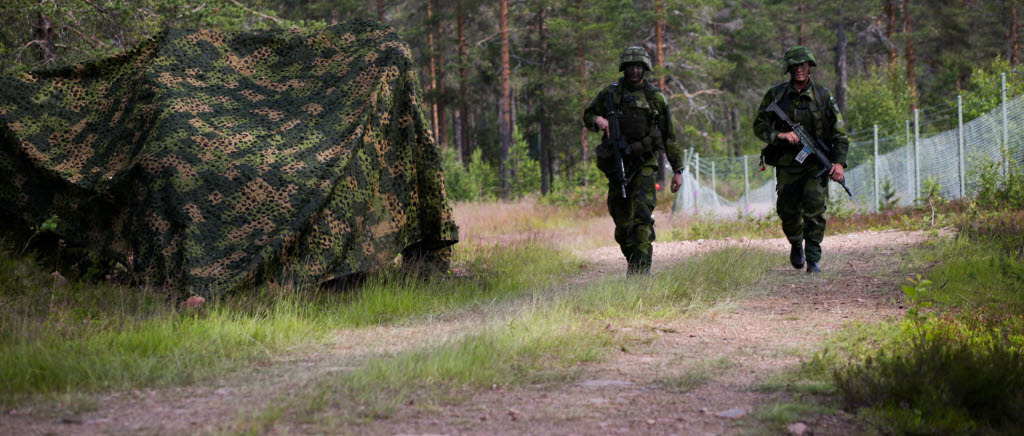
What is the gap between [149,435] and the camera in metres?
2.98

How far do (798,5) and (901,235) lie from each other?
2652cm

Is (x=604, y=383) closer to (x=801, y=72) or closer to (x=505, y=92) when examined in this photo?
(x=801, y=72)

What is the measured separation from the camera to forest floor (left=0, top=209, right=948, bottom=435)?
123 inches

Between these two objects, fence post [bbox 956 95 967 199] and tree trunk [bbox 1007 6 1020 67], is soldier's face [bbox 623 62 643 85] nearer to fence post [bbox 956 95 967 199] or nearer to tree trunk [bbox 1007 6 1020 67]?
fence post [bbox 956 95 967 199]

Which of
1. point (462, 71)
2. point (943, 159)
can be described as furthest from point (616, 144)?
point (462, 71)

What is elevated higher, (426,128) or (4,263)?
(426,128)

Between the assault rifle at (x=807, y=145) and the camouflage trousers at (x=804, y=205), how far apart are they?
0.10 m

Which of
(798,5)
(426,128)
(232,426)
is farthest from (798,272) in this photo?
(798,5)

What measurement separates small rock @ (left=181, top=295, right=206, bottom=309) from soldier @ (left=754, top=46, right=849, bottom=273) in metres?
5.04

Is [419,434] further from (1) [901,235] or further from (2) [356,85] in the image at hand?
(1) [901,235]

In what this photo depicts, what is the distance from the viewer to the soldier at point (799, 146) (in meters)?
7.69

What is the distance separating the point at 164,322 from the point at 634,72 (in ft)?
14.9

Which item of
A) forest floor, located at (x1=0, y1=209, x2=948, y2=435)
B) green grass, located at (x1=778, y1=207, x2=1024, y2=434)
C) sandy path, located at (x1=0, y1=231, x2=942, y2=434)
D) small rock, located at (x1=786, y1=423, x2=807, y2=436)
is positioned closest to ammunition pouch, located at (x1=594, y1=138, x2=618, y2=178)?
sandy path, located at (x1=0, y1=231, x2=942, y2=434)

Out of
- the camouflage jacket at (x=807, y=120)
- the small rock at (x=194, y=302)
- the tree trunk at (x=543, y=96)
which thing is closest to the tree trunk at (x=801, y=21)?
the tree trunk at (x=543, y=96)
